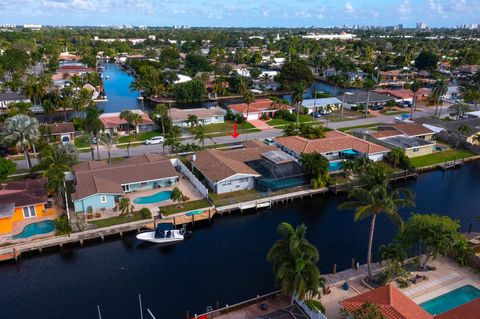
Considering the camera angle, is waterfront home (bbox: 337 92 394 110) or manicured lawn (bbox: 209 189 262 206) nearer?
manicured lawn (bbox: 209 189 262 206)

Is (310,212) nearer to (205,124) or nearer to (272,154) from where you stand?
(272,154)

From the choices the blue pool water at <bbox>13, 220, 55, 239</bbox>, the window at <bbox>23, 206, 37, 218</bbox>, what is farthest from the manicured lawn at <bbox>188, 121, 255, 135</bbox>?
the blue pool water at <bbox>13, 220, 55, 239</bbox>

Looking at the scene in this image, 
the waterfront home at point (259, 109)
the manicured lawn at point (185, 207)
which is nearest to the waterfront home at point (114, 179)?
the manicured lawn at point (185, 207)

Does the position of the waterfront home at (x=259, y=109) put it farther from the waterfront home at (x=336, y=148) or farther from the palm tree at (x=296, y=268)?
the palm tree at (x=296, y=268)

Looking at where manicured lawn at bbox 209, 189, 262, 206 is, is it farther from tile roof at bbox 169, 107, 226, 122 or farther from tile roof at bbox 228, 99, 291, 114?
tile roof at bbox 228, 99, 291, 114

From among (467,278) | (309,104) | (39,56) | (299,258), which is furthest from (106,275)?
(39,56)
